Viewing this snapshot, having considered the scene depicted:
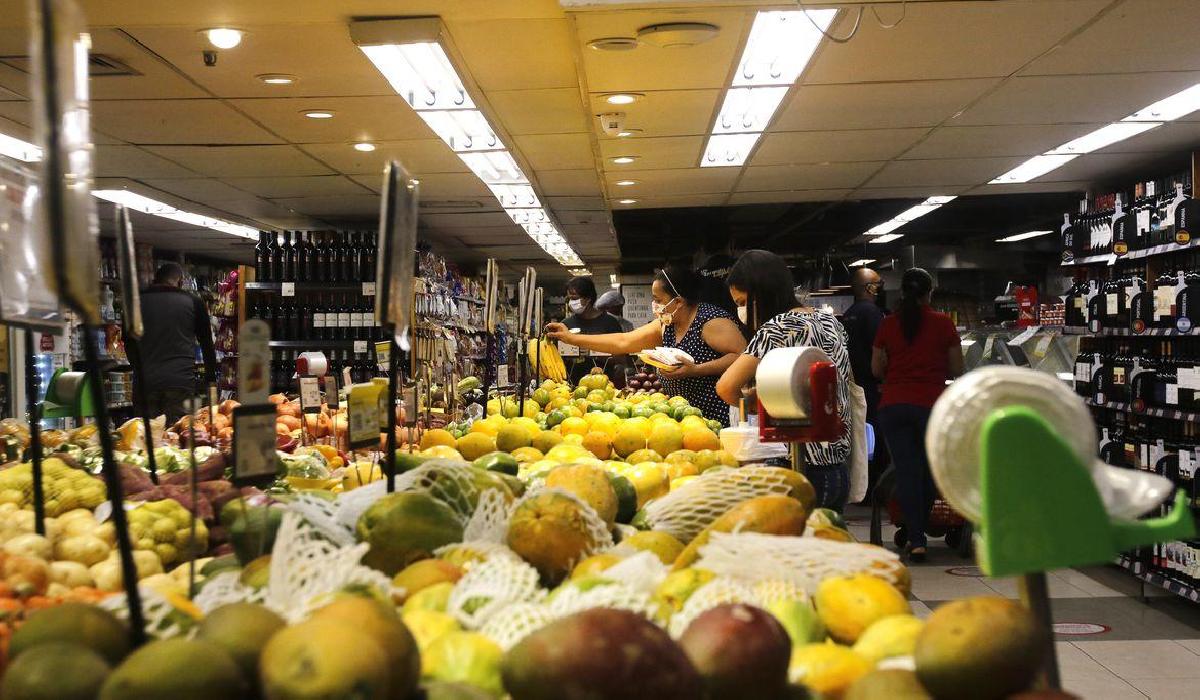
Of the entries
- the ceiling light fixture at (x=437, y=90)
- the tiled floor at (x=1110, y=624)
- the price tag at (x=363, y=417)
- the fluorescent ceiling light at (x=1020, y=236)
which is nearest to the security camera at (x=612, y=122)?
the ceiling light fixture at (x=437, y=90)

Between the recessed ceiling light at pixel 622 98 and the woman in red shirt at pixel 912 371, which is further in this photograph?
the woman in red shirt at pixel 912 371

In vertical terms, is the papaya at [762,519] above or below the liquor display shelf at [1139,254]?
below

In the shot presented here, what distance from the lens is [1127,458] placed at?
21.5ft

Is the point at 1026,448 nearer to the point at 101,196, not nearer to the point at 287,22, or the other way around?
the point at 287,22

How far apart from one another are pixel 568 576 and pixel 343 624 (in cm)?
65

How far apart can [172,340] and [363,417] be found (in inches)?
228

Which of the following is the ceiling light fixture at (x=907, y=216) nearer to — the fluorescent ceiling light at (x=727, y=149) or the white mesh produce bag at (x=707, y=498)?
the fluorescent ceiling light at (x=727, y=149)

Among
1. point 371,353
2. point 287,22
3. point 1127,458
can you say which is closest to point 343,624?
point 287,22

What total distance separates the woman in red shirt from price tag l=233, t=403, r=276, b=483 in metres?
4.99

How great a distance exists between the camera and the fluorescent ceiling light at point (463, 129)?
18.5 ft

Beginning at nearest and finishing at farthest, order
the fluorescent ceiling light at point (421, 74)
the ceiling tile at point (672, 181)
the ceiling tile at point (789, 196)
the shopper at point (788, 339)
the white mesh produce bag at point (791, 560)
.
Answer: the white mesh produce bag at point (791, 560) < the shopper at point (788, 339) < the fluorescent ceiling light at point (421, 74) < the ceiling tile at point (672, 181) < the ceiling tile at point (789, 196)

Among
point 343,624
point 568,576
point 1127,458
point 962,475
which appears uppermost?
point 962,475

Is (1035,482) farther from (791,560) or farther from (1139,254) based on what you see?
(1139,254)

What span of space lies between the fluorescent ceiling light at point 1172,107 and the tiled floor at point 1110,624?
106 inches
